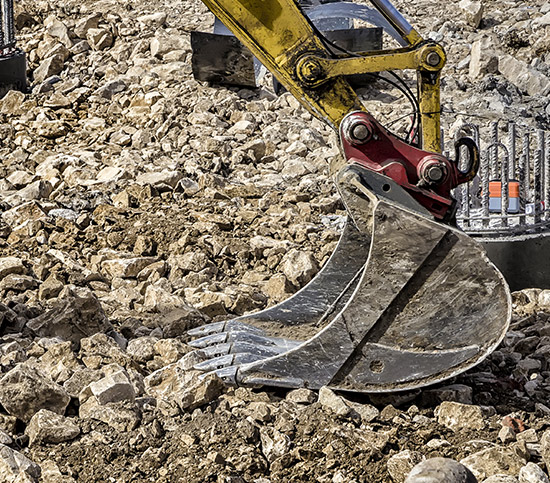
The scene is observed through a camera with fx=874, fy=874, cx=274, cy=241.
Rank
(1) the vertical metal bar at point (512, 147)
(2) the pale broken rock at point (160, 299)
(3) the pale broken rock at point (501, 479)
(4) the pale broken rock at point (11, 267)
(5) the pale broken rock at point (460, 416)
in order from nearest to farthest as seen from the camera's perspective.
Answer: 1. (3) the pale broken rock at point (501, 479)
2. (5) the pale broken rock at point (460, 416)
3. (2) the pale broken rock at point (160, 299)
4. (4) the pale broken rock at point (11, 267)
5. (1) the vertical metal bar at point (512, 147)

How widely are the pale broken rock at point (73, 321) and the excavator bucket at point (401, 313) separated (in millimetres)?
995

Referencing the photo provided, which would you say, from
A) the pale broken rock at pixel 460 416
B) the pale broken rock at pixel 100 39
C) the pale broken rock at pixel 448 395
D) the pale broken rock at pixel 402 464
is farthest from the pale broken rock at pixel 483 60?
the pale broken rock at pixel 402 464

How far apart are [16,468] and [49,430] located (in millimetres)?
293

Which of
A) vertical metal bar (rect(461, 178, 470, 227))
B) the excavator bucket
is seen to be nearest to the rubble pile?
the excavator bucket

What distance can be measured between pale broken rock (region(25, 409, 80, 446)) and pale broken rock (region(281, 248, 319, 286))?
2469 mm

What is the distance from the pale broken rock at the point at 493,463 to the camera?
312cm

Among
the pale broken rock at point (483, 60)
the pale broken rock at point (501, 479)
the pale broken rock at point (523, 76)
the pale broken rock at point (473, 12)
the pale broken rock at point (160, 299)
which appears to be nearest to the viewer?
the pale broken rock at point (501, 479)

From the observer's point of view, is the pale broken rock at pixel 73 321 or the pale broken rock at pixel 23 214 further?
the pale broken rock at pixel 23 214

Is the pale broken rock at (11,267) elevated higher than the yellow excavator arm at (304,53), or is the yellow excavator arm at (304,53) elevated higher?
the yellow excavator arm at (304,53)

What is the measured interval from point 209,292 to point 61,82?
590 cm

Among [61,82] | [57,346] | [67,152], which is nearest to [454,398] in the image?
[57,346]

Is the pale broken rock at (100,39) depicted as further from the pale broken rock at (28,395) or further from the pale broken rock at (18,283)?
the pale broken rock at (28,395)

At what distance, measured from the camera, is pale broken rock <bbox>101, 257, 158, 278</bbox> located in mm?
5996

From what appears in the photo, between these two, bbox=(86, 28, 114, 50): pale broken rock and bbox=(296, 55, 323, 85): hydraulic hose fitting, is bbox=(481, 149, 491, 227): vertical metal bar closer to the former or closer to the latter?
bbox=(296, 55, 323, 85): hydraulic hose fitting
